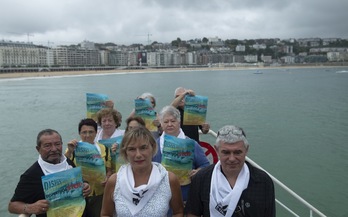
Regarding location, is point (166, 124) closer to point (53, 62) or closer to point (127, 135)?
point (127, 135)

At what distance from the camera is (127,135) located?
9.21 feet

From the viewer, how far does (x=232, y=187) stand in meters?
2.68

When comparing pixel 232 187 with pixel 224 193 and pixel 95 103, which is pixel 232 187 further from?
pixel 95 103

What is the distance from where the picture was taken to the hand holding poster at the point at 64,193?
9.36ft

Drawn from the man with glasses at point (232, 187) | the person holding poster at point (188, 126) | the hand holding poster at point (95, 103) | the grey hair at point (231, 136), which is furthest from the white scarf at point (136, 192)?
the hand holding poster at point (95, 103)

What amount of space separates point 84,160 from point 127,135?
101 cm

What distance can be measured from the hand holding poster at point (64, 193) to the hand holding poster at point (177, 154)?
82cm

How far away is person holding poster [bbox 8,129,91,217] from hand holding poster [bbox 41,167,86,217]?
0.43ft

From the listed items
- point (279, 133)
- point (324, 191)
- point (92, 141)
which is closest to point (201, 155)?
point (92, 141)

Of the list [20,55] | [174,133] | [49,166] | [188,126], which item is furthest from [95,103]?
[20,55]

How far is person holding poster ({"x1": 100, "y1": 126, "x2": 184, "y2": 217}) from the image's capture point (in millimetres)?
2701

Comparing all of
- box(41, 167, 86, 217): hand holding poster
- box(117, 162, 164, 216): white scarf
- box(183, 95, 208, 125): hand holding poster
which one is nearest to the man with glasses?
box(117, 162, 164, 216): white scarf

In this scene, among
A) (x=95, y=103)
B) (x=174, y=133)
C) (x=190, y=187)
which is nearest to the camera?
(x=190, y=187)

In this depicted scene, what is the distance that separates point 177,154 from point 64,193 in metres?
1.06
